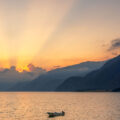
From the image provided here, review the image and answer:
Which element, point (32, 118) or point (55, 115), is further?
point (55, 115)

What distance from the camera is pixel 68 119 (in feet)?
289

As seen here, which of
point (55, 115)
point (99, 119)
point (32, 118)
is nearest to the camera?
point (99, 119)

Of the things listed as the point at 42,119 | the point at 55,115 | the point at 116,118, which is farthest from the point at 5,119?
the point at 116,118

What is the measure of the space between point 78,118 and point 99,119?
30.4 ft

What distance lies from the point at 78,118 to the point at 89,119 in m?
5.31

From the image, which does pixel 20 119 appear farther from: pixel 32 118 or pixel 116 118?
pixel 116 118

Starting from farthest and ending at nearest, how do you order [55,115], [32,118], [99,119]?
[55,115] → [32,118] → [99,119]

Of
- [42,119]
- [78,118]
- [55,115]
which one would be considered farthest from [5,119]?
[78,118]

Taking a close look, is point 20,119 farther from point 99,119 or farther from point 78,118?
point 99,119

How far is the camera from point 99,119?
84.1 meters

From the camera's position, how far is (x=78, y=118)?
292 feet

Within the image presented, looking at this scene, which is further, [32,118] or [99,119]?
[32,118]

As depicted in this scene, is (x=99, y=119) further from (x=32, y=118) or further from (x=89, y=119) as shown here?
(x=32, y=118)

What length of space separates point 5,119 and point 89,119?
3412 cm
